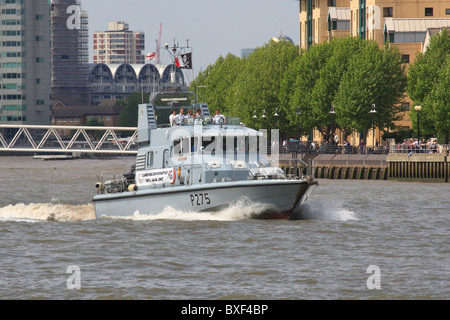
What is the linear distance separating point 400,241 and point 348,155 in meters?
52.2

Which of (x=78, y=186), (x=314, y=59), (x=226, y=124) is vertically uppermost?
(x=314, y=59)

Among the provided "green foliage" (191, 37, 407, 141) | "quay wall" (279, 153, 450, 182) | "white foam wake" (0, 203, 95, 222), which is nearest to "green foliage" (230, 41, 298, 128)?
"green foliage" (191, 37, 407, 141)

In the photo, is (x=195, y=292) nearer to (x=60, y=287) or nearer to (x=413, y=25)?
(x=60, y=287)

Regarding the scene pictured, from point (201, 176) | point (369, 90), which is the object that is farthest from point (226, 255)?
point (369, 90)

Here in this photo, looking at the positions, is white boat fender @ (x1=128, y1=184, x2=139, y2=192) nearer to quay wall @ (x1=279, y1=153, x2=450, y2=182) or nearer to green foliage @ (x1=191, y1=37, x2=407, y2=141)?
quay wall @ (x1=279, y1=153, x2=450, y2=182)

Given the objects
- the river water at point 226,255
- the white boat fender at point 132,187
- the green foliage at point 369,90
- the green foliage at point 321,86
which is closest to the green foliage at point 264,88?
the green foliage at point 321,86

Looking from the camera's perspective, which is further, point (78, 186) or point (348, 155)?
point (348, 155)

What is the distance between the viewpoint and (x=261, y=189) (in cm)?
3375

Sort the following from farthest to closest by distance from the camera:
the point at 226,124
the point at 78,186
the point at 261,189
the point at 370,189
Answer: the point at 78,186 → the point at 370,189 → the point at 226,124 → the point at 261,189

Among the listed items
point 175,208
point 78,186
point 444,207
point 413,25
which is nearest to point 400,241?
point 175,208

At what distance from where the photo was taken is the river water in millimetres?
23359

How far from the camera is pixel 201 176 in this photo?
34.8 meters

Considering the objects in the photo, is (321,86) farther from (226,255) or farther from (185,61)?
(226,255)

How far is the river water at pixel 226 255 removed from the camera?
76.6 feet
